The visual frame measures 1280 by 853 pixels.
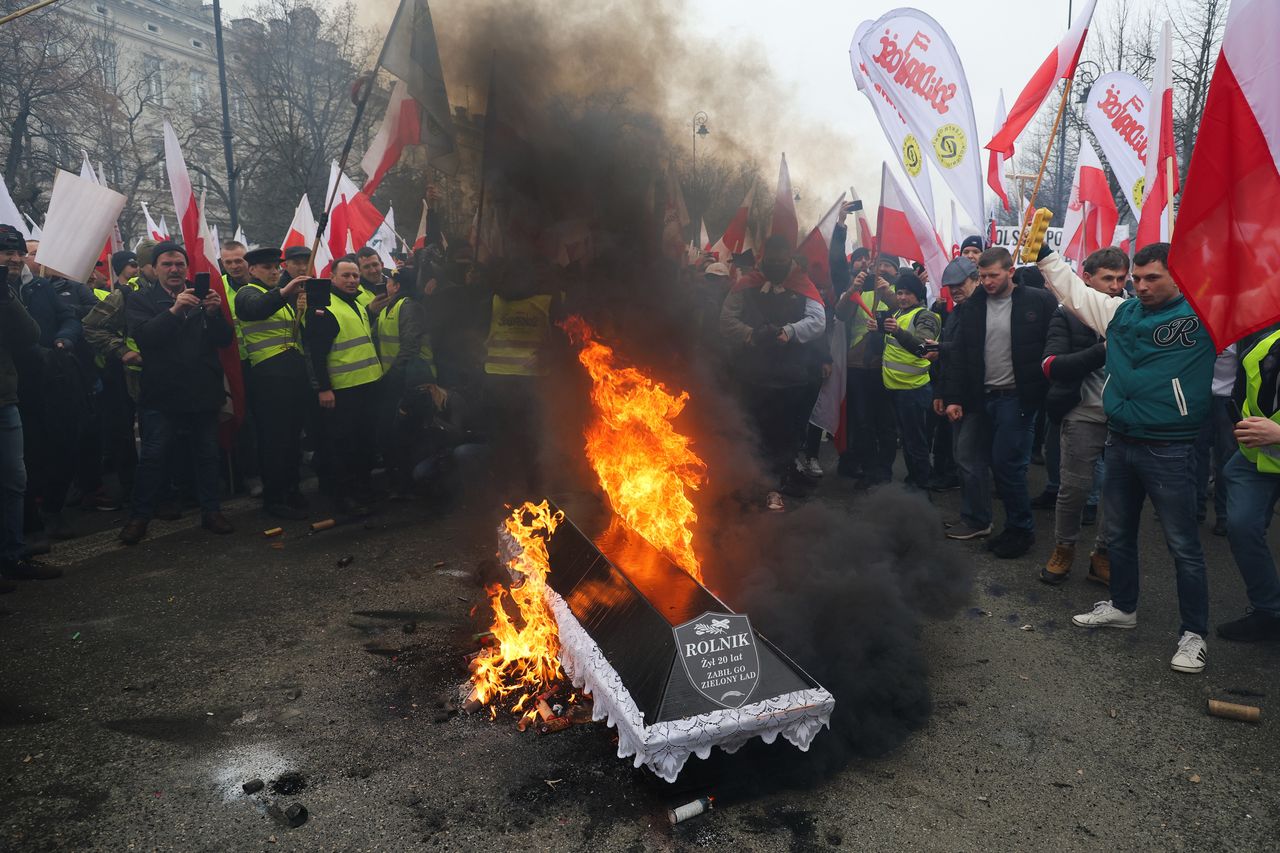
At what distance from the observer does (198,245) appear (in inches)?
276

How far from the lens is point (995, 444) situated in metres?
6.19

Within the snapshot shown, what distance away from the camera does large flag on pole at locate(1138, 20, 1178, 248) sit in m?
Result: 5.96

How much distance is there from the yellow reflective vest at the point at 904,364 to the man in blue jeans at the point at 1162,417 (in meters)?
3.17

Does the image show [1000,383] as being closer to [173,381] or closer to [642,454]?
[642,454]

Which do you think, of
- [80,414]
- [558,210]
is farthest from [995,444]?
[80,414]

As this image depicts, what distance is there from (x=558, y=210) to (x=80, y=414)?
4.96 m

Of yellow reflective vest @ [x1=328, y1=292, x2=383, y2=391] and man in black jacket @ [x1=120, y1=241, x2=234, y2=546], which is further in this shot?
yellow reflective vest @ [x1=328, y1=292, x2=383, y2=391]

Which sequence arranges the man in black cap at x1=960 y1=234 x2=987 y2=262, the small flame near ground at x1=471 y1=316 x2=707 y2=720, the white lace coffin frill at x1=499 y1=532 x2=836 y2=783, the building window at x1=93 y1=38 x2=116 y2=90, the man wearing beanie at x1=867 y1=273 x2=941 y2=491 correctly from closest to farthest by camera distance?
the white lace coffin frill at x1=499 y1=532 x2=836 y2=783 → the small flame near ground at x1=471 y1=316 x2=707 y2=720 → the man wearing beanie at x1=867 y1=273 x2=941 y2=491 → the man in black cap at x1=960 y1=234 x2=987 y2=262 → the building window at x1=93 y1=38 x2=116 y2=90

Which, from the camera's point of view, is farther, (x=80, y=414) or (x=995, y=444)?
(x=80, y=414)

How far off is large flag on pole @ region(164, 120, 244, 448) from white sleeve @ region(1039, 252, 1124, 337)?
666 centimetres

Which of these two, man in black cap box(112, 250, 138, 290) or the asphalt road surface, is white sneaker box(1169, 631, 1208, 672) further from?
man in black cap box(112, 250, 138, 290)

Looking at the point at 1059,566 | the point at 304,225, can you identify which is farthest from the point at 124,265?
the point at 1059,566

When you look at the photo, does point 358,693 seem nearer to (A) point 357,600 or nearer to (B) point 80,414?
(A) point 357,600

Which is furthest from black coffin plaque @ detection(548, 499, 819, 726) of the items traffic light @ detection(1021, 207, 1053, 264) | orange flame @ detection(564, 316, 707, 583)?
traffic light @ detection(1021, 207, 1053, 264)
